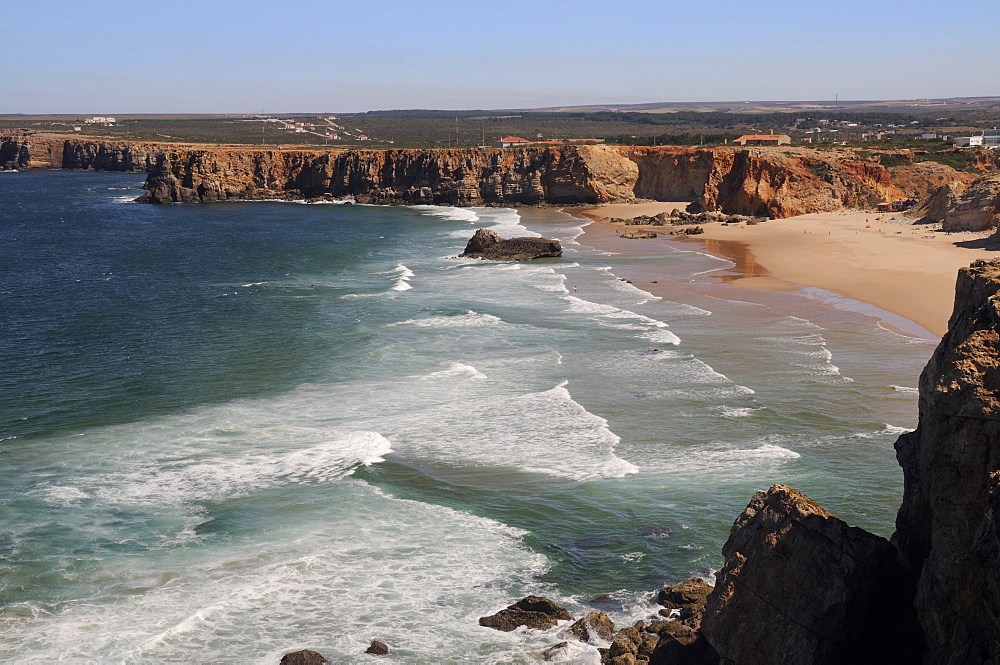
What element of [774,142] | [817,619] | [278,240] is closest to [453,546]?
[817,619]

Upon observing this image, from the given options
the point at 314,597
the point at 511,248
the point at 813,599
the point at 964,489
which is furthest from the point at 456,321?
the point at 964,489

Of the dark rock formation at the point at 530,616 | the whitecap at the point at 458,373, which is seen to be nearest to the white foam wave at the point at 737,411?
the whitecap at the point at 458,373

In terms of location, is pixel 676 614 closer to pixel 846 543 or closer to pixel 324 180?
pixel 846 543

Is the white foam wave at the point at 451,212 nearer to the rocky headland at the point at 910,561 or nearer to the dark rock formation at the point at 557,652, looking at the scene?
the dark rock formation at the point at 557,652

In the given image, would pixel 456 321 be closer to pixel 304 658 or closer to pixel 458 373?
pixel 458 373

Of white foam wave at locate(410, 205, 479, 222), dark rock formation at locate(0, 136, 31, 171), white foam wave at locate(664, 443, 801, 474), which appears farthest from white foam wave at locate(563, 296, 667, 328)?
dark rock formation at locate(0, 136, 31, 171)

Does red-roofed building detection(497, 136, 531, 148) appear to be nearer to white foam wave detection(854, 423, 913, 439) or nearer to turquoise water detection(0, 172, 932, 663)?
turquoise water detection(0, 172, 932, 663)
